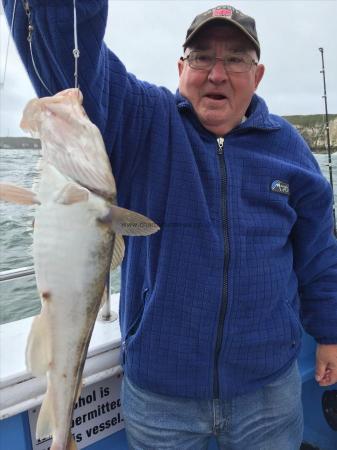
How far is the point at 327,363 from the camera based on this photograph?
A: 2.66 meters

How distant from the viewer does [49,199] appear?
1.47 metres

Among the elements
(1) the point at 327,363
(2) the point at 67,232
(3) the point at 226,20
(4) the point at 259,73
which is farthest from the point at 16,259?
(2) the point at 67,232

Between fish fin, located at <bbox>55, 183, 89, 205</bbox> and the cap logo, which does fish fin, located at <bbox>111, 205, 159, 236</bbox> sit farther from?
the cap logo

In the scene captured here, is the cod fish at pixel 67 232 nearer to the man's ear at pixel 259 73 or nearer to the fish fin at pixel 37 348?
the fish fin at pixel 37 348

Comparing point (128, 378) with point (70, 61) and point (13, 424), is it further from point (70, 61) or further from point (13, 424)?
point (70, 61)

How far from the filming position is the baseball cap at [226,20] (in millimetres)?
2119

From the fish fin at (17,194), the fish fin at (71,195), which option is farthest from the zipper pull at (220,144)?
the fish fin at (17,194)

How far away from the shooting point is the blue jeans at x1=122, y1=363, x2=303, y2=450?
6.86 feet

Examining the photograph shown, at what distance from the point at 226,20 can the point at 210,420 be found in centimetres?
182

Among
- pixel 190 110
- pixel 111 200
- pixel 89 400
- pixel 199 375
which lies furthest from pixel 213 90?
pixel 89 400

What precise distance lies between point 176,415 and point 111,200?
3.63 ft

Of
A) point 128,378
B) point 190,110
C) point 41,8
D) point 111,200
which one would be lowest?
point 128,378

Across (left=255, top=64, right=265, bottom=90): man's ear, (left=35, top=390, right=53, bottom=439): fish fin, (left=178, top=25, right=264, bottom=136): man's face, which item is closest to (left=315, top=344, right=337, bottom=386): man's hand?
(left=178, top=25, right=264, bottom=136): man's face

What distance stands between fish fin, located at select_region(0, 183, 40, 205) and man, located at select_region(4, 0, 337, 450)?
0.54 m
